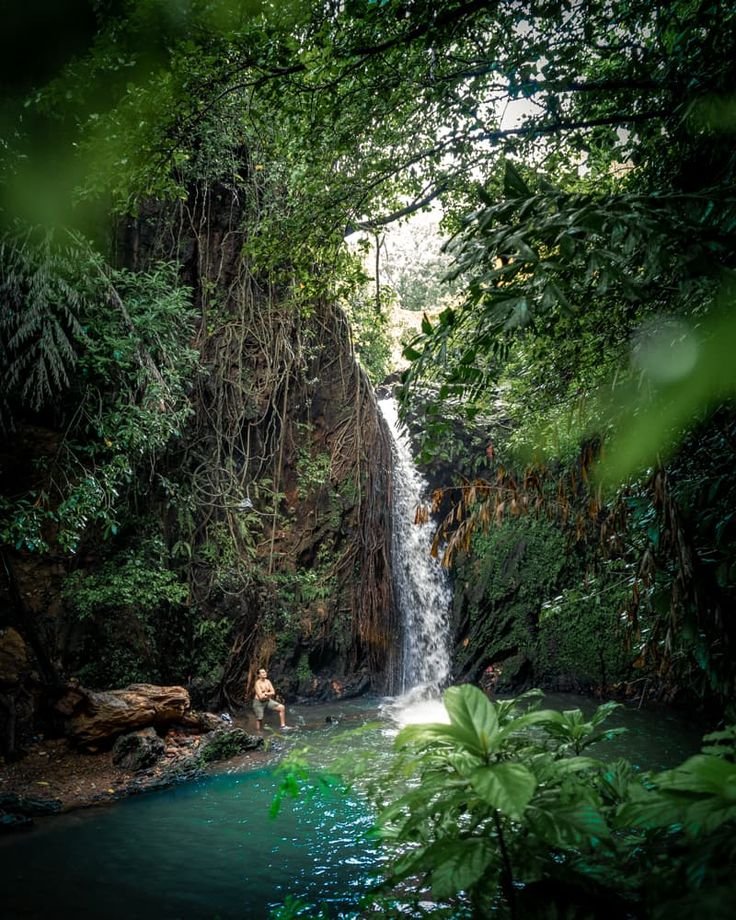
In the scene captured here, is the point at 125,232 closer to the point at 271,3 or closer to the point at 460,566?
the point at 271,3

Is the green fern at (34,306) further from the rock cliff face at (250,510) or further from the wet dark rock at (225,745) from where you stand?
the wet dark rock at (225,745)

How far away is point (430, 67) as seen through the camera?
3174mm

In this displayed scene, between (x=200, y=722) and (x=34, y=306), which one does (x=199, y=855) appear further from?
(x=34, y=306)

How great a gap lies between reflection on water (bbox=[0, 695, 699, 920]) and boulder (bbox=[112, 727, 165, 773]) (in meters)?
0.64

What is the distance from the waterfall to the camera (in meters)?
10.7

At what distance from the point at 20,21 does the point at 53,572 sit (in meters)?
5.64

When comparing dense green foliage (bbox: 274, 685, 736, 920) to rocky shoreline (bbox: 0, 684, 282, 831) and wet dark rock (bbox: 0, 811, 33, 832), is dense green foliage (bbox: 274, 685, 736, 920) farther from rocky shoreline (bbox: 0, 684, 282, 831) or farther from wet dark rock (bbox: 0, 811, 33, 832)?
rocky shoreline (bbox: 0, 684, 282, 831)

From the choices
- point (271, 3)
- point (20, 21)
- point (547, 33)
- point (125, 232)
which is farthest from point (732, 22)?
point (125, 232)

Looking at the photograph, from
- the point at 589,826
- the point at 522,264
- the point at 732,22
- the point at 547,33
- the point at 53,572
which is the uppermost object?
the point at 547,33

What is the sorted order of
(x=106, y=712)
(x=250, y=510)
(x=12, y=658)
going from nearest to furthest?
(x=106, y=712) < (x=12, y=658) < (x=250, y=510)

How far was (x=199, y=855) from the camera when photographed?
416cm

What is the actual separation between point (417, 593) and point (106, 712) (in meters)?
6.10

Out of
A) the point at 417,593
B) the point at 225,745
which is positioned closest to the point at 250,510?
the point at 417,593

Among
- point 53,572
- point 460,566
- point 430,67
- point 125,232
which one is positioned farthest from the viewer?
point 460,566
